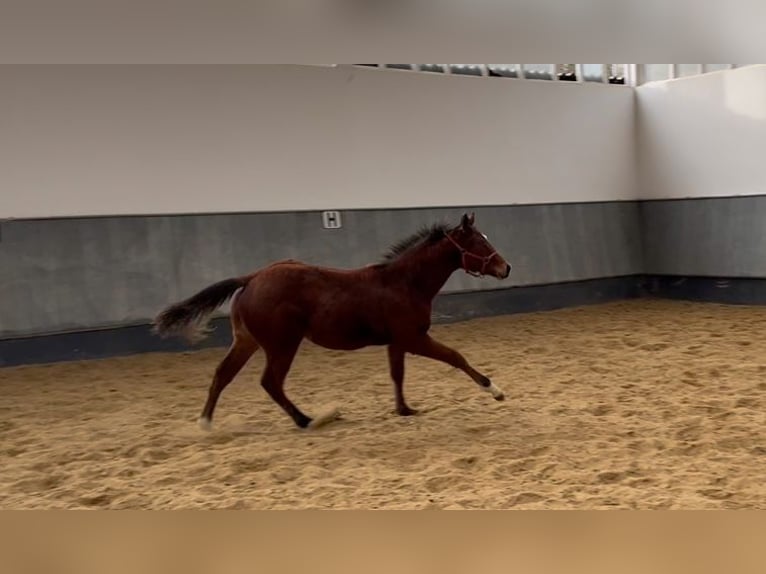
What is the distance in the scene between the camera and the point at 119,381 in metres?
4.22

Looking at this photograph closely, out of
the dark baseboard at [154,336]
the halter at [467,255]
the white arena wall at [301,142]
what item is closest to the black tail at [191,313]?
the halter at [467,255]

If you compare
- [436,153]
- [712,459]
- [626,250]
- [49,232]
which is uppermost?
[436,153]

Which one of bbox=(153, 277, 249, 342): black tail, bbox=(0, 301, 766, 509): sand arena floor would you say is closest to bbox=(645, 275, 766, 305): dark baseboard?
bbox=(0, 301, 766, 509): sand arena floor

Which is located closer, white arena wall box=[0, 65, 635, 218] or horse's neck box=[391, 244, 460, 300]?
horse's neck box=[391, 244, 460, 300]

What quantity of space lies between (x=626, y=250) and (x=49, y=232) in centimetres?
532

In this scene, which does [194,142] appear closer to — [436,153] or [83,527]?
[436,153]

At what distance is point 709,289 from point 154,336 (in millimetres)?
Answer: 5107

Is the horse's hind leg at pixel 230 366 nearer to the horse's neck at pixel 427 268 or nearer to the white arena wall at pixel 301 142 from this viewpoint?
the horse's neck at pixel 427 268

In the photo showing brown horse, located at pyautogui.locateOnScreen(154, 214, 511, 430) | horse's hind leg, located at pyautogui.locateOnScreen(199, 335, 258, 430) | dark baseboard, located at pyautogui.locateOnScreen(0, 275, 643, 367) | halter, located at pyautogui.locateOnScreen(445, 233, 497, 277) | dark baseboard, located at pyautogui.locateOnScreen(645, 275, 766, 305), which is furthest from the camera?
dark baseboard, located at pyautogui.locateOnScreen(645, 275, 766, 305)

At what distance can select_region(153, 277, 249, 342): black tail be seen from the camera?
269 centimetres

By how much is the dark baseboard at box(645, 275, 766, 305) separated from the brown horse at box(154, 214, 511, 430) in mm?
4424

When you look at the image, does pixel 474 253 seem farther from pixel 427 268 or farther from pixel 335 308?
pixel 335 308

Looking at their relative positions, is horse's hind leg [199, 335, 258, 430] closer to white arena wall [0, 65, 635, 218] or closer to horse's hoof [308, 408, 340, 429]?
horse's hoof [308, 408, 340, 429]
